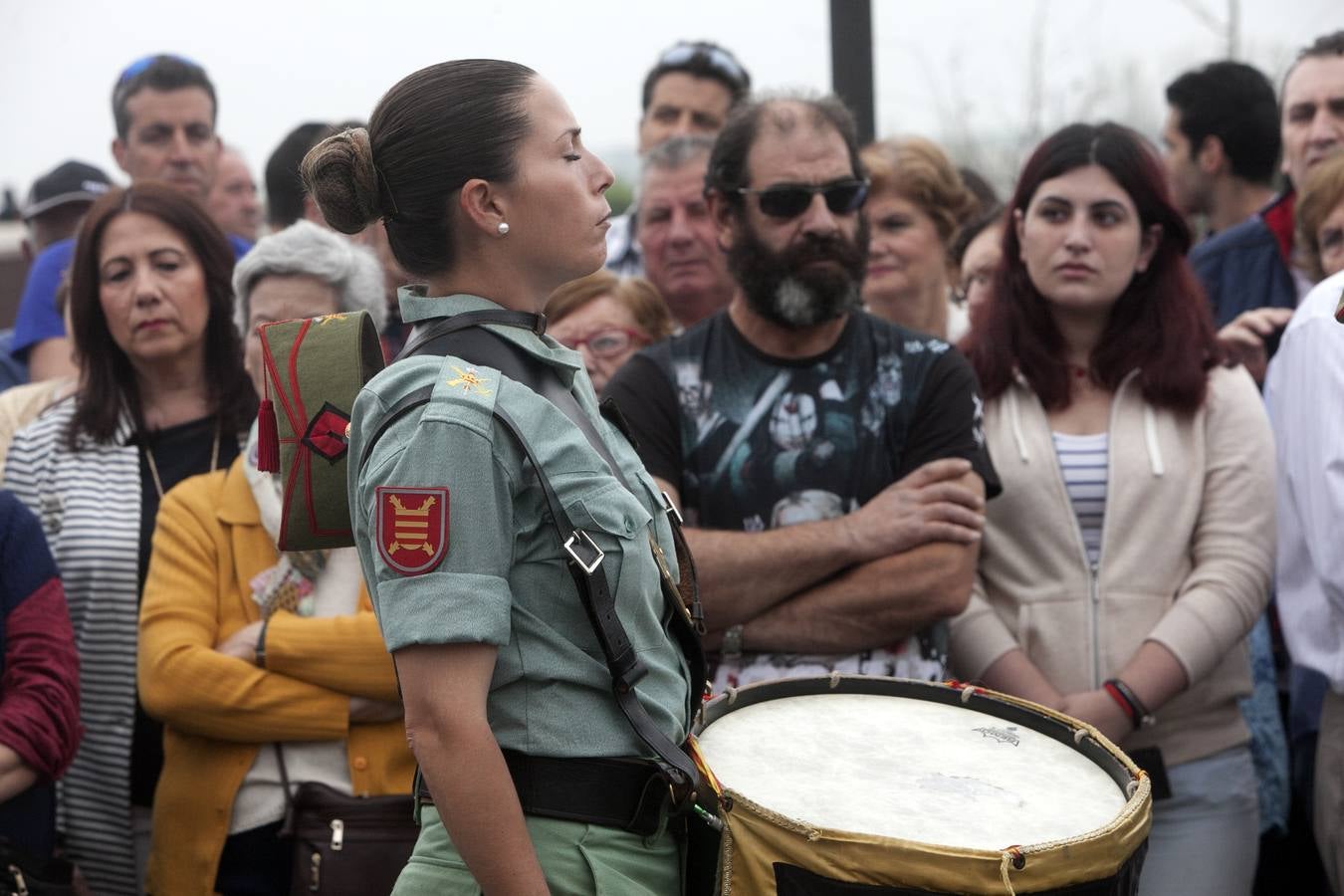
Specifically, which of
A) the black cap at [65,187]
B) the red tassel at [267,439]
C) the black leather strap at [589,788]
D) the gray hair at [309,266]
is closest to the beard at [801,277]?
the gray hair at [309,266]

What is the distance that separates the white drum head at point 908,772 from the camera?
1858 millimetres

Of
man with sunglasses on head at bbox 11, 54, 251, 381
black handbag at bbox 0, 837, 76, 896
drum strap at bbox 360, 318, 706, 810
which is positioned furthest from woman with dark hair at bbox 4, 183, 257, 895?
drum strap at bbox 360, 318, 706, 810

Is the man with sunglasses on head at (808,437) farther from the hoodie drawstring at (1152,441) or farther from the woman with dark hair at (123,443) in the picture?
the woman with dark hair at (123,443)

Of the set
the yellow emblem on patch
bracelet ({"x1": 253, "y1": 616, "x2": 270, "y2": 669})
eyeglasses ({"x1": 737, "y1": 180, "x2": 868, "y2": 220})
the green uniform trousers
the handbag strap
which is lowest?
the handbag strap

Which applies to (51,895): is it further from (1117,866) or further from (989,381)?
(989,381)

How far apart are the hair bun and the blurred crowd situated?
768mm

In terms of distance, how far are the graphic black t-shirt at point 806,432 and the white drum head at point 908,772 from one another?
26.2 inches

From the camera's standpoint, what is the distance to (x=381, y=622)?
1.71 meters

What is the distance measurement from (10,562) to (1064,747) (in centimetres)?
217

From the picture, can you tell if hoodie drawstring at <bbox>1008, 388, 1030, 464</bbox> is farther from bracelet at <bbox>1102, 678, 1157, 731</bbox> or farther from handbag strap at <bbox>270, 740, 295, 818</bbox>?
handbag strap at <bbox>270, 740, 295, 818</bbox>

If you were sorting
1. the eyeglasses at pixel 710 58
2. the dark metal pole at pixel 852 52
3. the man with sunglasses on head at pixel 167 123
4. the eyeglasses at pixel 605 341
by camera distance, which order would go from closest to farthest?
the eyeglasses at pixel 605 341
the dark metal pole at pixel 852 52
the man with sunglasses on head at pixel 167 123
the eyeglasses at pixel 710 58

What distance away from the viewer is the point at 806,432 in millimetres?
2982

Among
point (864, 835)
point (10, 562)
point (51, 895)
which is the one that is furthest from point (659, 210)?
point (864, 835)

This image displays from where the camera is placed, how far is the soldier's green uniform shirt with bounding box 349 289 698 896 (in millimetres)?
1663
